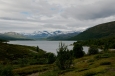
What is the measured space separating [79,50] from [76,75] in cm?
A: 7306

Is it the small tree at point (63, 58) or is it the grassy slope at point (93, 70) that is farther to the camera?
Answer: the small tree at point (63, 58)

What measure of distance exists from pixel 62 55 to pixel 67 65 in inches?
199

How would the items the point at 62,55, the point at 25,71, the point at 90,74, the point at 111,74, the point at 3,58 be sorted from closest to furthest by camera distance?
1. the point at 111,74
2. the point at 90,74
3. the point at 62,55
4. the point at 25,71
5. the point at 3,58

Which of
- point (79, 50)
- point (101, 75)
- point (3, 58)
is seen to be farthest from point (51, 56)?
point (101, 75)

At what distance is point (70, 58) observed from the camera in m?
76.4

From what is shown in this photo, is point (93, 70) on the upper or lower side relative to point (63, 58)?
lower

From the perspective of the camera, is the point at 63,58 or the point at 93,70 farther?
the point at 63,58

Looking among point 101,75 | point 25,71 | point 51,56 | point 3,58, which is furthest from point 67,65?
point 3,58

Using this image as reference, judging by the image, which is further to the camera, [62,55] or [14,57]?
[14,57]

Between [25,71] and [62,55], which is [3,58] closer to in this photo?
[25,71]

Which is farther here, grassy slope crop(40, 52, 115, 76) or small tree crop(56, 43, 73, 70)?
small tree crop(56, 43, 73, 70)

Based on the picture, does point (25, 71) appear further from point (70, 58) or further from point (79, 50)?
point (79, 50)

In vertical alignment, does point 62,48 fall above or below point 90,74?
above

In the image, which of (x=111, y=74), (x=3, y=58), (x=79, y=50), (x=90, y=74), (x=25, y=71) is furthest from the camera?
(x=3, y=58)
